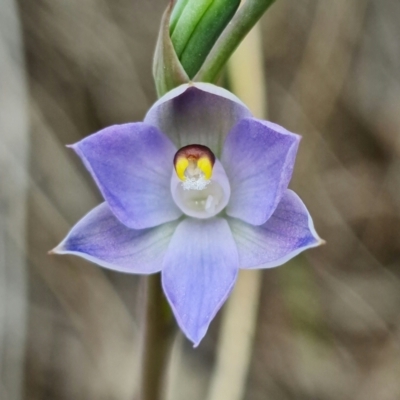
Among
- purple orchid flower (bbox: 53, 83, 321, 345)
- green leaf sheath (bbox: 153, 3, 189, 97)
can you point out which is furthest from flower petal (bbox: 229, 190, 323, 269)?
green leaf sheath (bbox: 153, 3, 189, 97)

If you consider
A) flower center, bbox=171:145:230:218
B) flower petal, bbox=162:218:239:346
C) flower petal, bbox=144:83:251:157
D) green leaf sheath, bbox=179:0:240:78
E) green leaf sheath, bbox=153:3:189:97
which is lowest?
flower petal, bbox=162:218:239:346

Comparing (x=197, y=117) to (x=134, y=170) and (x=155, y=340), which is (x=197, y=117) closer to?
(x=134, y=170)

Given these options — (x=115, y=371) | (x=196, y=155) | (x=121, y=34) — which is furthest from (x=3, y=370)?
(x=196, y=155)

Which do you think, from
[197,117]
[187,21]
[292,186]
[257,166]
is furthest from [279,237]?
[292,186]

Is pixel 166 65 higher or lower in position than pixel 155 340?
higher

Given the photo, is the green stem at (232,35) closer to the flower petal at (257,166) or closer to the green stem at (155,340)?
the flower petal at (257,166)

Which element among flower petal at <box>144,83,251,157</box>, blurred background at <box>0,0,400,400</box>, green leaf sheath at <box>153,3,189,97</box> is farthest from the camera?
blurred background at <box>0,0,400,400</box>

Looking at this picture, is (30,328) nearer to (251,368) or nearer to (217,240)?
(251,368)

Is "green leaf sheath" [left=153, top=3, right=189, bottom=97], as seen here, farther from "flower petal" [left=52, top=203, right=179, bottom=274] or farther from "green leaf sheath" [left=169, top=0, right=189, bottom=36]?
"flower petal" [left=52, top=203, right=179, bottom=274]
